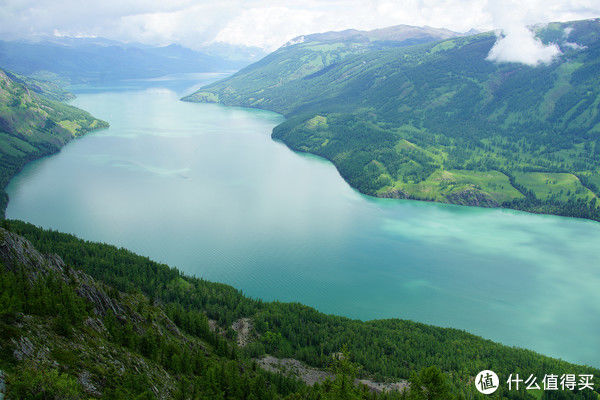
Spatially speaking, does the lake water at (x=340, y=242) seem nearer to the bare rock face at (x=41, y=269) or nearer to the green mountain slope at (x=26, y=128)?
the green mountain slope at (x=26, y=128)

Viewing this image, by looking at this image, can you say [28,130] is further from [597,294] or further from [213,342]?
[597,294]

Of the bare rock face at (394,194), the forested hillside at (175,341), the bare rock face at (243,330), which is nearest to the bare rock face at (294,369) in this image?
the forested hillside at (175,341)

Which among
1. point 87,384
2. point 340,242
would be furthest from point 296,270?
point 87,384

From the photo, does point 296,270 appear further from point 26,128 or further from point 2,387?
point 26,128

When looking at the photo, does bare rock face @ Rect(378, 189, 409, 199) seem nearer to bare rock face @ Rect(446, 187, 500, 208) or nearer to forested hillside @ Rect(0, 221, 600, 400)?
bare rock face @ Rect(446, 187, 500, 208)

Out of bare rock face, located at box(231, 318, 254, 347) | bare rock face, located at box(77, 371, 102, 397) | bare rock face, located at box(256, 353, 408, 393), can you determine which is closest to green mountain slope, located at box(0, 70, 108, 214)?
bare rock face, located at box(231, 318, 254, 347)

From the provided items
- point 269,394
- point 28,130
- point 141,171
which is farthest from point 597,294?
point 28,130
